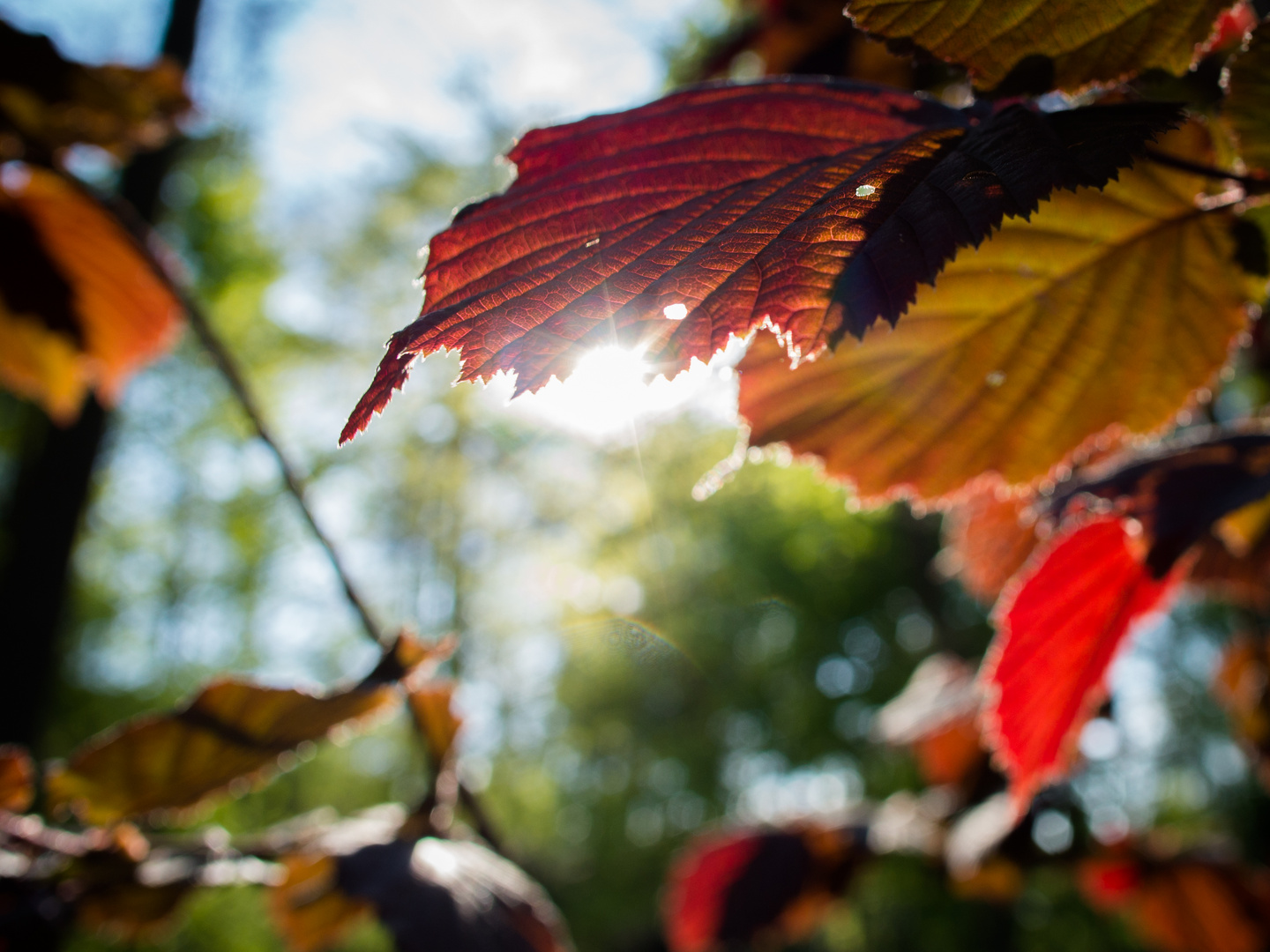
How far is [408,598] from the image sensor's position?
10.5 meters

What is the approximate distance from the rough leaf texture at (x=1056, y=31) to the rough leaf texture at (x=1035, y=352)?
0.29 ft

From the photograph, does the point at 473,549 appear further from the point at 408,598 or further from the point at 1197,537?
the point at 1197,537

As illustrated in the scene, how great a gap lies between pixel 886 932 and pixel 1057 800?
36.9 ft

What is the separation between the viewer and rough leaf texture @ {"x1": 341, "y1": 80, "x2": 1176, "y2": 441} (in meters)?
0.26

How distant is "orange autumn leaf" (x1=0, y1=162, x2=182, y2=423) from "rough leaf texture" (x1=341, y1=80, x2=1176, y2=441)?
677 mm

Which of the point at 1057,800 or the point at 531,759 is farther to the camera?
the point at 531,759

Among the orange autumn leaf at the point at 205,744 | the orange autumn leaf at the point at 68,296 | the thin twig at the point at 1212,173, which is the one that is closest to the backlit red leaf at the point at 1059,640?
the thin twig at the point at 1212,173

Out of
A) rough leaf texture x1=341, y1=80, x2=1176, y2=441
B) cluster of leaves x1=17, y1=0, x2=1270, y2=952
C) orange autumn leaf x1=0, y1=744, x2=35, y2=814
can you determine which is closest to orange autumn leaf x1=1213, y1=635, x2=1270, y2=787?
cluster of leaves x1=17, y1=0, x2=1270, y2=952

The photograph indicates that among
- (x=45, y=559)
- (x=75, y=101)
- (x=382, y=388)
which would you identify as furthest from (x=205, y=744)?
(x=45, y=559)

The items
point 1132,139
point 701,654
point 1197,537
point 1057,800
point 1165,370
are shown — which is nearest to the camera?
point 1132,139

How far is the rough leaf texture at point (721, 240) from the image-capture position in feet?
0.85

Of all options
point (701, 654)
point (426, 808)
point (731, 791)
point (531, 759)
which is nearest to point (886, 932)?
point (731, 791)

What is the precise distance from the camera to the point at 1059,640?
0.50 m

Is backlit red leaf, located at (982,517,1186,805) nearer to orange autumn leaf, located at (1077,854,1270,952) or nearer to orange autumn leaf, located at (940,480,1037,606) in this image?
orange autumn leaf, located at (940,480,1037,606)
